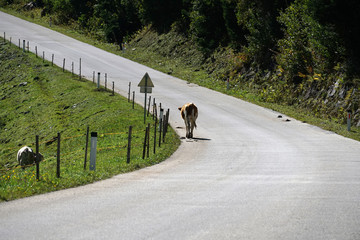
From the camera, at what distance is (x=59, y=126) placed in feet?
98.8

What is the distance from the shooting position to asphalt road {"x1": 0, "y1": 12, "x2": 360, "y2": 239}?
8.45 metres

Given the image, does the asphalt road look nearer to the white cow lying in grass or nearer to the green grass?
the green grass

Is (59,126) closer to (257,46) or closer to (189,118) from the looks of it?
(189,118)

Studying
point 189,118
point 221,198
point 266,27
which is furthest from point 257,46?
point 221,198

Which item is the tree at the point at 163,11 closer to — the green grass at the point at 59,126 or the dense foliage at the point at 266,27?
the dense foliage at the point at 266,27

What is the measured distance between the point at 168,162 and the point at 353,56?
1834 cm

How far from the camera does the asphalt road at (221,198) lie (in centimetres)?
845

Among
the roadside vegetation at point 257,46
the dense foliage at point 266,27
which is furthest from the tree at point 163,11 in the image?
the roadside vegetation at point 257,46

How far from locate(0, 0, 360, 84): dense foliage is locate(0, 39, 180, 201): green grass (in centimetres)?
1260

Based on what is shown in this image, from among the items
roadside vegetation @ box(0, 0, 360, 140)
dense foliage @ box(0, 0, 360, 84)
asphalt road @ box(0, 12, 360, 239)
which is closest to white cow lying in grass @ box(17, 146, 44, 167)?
asphalt road @ box(0, 12, 360, 239)

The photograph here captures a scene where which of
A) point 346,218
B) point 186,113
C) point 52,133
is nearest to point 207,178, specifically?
point 346,218

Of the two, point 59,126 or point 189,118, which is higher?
point 189,118

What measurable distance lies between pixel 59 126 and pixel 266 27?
20.1 metres

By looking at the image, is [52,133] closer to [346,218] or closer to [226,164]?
[226,164]
